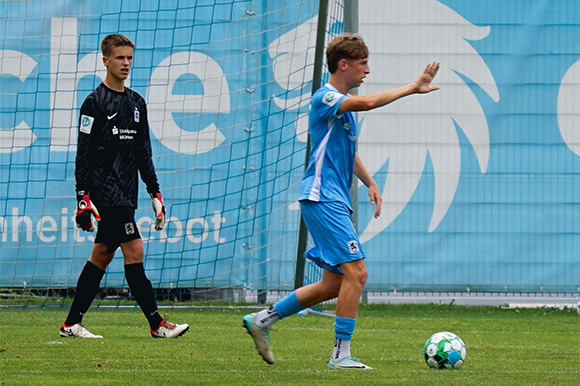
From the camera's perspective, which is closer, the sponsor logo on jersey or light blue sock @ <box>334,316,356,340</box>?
light blue sock @ <box>334,316,356,340</box>

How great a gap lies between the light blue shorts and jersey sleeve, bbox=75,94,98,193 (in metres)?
2.10

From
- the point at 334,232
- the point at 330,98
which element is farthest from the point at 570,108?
the point at 334,232

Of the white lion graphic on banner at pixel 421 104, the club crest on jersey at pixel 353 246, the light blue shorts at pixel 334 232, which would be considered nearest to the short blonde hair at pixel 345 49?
the light blue shorts at pixel 334 232

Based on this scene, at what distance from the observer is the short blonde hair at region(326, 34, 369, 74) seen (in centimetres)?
543

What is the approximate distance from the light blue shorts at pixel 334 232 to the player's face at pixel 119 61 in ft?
7.13

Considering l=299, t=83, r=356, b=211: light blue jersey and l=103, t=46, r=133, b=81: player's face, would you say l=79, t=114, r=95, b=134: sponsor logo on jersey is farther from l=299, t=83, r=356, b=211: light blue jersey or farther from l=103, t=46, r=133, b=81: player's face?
l=299, t=83, r=356, b=211: light blue jersey

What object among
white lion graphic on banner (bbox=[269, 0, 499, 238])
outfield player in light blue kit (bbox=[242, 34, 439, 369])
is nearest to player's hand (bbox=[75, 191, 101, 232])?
outfield player in light blue kit (bbox=[242, 34, 439, 369])

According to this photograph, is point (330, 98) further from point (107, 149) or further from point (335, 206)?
point (107, 149)

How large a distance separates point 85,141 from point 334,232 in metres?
2.35

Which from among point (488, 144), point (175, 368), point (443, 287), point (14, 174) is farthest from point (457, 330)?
point (14, 174)

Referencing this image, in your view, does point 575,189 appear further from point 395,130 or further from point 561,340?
point 561,340

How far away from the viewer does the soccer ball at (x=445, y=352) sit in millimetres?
5398

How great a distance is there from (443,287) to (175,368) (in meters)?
6.54

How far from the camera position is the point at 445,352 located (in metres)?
5.39
